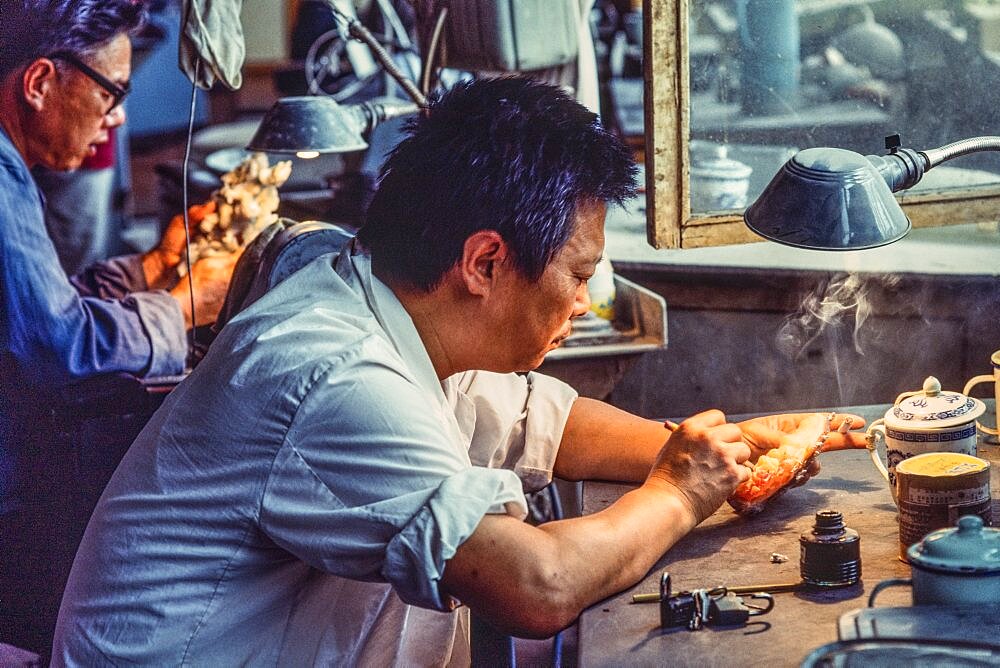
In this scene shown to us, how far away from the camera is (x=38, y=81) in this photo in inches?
114

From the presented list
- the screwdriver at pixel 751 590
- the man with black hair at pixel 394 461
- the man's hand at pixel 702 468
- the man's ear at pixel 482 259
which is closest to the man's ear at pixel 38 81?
the man with black hair at pixel 394 461

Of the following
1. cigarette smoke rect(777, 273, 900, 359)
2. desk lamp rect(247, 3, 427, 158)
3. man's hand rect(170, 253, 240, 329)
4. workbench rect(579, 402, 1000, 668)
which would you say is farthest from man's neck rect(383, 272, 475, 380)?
cigarette smoke rect(777, 273, 900, 359)

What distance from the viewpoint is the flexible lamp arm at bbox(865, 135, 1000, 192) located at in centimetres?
176

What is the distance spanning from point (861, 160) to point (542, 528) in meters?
0.73

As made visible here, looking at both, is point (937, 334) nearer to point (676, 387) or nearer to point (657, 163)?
point (676, 387)

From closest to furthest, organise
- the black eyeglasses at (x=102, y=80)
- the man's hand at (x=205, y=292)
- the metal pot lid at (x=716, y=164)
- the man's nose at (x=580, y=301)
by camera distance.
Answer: the man's nose at (x=580, y=301) < the metal pot lid at (x=716, y=164) < the black eyeglasses at (x=102, y=80) < the man's hand at (x=205, y=292)

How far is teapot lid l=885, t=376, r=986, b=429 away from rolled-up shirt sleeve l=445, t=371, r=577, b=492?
2.21ft

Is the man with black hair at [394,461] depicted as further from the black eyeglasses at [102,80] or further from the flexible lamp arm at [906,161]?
the black eyeglasses at [102,80]

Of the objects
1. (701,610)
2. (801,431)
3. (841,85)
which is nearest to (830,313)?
(841,85)

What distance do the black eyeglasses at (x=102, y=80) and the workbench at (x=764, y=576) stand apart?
68.8 inches

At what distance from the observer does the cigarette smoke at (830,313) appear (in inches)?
137

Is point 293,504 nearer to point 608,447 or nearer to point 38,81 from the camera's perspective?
point 608,447

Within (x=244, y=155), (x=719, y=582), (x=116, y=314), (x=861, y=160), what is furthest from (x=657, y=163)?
(x=244, y=155)

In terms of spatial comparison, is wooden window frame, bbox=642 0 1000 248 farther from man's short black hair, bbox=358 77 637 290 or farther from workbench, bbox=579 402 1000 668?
man's short black hair, bbox=358 77 637 290
